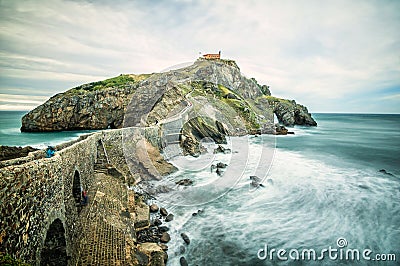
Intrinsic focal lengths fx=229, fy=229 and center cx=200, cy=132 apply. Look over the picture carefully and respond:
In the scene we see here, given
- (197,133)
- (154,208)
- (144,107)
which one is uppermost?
(144,107)

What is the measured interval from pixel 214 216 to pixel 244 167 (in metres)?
9.77

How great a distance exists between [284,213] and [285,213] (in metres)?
0.06

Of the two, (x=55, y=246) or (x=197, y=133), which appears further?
(x=197, y=133)

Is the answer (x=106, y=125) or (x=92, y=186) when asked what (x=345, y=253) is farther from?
(x=106, y=125)

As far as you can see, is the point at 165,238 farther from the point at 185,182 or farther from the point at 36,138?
the point at 36,138

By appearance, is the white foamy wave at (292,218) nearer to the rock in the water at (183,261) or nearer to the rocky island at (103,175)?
the rock in the water at (183,261)

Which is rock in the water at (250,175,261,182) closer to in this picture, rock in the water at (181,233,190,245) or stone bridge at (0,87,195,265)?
rock in the water at (181,233,190,245)

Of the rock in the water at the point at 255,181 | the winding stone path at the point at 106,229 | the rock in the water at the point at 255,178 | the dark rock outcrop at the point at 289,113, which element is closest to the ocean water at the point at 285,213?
the rock in the water at the point at 255,181

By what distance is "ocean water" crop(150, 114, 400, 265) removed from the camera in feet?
30.1

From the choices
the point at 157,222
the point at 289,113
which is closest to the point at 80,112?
the point at 157,222

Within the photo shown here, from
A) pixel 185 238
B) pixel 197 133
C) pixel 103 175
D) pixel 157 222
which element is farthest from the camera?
pixel 197 133

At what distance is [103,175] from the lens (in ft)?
40.2

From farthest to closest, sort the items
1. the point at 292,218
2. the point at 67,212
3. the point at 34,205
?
the point at 292,218 < the point at 67,212 < the point at 34,205

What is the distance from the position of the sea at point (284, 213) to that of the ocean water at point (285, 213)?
1.6 inches
